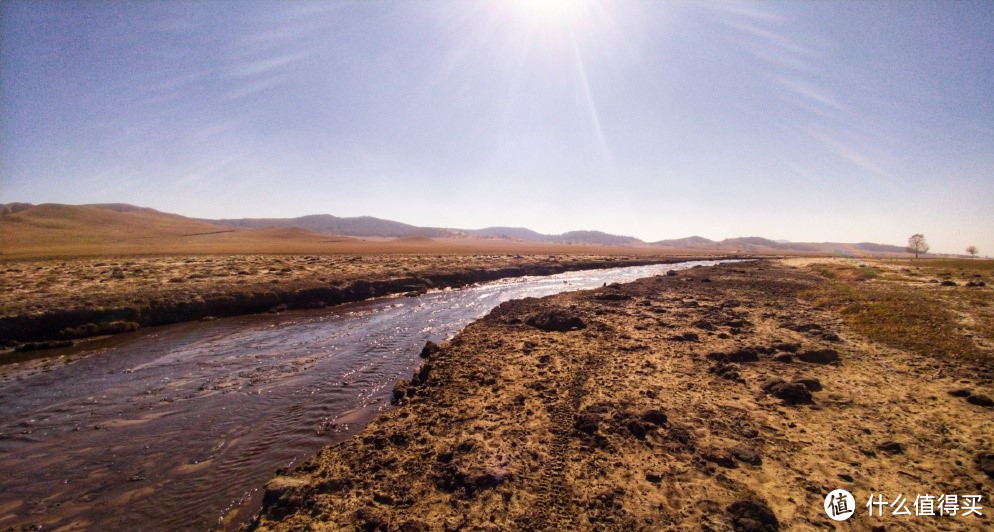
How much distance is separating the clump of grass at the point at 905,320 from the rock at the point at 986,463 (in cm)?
714

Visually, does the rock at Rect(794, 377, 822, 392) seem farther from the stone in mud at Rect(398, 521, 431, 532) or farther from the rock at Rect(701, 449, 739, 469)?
the stone in mud at Rect(398, 521, 431, 532)

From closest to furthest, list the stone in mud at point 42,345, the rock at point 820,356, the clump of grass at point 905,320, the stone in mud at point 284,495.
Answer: the stone in mud at point 284,495 < the rock at point 820,356 < the clump of grass at point 905,320 < the stone in mud at point 42,345

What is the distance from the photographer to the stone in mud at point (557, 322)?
15702 mm

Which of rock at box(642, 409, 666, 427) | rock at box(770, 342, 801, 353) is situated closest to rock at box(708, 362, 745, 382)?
rock at box(770, 342, 801, 353)

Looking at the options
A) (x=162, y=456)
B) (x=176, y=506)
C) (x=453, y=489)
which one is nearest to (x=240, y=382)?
(x=162, y=456)

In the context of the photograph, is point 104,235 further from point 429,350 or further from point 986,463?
point 986,463

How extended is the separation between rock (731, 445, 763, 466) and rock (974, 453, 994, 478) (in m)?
3.01

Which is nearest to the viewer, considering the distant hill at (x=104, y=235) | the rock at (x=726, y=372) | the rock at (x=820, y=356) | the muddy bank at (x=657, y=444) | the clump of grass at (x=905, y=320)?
the muddy bank at (x=657, y=444)

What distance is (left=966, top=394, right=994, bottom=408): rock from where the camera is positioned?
7.84m

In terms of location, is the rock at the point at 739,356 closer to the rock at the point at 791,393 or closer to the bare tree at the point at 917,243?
the rock at the point at 791,393

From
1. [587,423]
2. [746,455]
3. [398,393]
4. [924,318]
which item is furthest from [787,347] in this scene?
[398,393]

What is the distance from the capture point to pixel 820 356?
1109cm

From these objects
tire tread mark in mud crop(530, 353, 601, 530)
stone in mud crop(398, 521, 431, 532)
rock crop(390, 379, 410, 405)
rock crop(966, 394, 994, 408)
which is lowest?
rock crop(390, 379, 410, 405)

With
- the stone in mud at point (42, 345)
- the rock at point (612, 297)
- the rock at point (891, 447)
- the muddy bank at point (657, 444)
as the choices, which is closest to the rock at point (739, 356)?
the muddy bank at point (657, 444)
